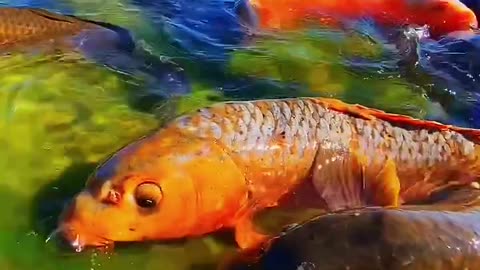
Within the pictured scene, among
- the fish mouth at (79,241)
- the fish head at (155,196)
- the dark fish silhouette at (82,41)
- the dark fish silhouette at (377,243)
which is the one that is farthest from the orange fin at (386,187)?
the dark fish silhouette at (82,41)

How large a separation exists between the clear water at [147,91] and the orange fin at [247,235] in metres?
0.05

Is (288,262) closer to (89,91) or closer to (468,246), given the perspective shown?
(468,246)

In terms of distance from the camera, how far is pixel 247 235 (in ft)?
9.68

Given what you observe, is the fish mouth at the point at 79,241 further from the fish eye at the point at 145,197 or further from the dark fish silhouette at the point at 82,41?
the dark fish silhouette at the point at 82,41

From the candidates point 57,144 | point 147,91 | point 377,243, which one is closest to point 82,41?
point 147,91

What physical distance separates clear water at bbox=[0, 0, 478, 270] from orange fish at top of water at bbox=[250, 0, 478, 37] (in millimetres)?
139

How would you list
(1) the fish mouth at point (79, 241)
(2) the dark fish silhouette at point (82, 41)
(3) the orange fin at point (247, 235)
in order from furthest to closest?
(2) the dark fish silhouette at point (82, 41)
(3) the orange fin at point (247, 235)
(1) the fish mouth at point (79, 241)

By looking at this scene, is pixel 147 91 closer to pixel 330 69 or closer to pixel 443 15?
pixel 330 69

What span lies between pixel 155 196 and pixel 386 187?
1012 millimetres

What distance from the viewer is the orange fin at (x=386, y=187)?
3.12 meters

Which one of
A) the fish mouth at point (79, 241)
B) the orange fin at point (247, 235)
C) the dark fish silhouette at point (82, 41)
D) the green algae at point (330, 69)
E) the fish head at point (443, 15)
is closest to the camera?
the fish mouth at point (79, 241)

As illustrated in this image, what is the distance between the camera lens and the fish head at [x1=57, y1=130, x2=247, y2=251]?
276 centimetres

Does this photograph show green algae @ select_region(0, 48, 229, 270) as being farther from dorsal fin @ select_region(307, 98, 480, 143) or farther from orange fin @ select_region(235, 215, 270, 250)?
dorsal fin @ select_region(307, 98, 480, 143)

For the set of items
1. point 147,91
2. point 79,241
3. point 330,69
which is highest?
point 330,69
